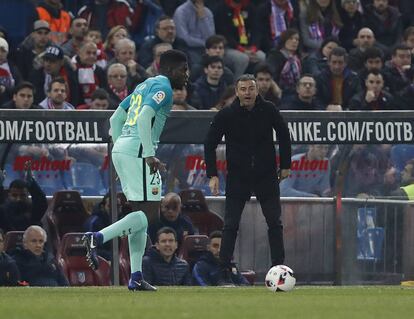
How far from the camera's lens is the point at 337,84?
21.8 m

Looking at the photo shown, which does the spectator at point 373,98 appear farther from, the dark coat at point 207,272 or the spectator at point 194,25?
the dark coat at point 207,272

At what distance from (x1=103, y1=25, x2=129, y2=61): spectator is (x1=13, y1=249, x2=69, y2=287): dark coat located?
556 centimetres

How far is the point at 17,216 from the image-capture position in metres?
17.3

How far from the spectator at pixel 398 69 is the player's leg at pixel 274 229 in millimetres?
7763

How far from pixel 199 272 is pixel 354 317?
595 cm

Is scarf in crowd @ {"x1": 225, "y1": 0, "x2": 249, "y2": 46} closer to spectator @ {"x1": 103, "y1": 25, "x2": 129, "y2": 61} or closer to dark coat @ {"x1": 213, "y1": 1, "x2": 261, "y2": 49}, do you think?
dark coat @ {"x1": 213, "y1": 1, "x2": 261, "y2": 49}

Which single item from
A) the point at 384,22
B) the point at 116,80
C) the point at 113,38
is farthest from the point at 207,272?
the point at 384,22

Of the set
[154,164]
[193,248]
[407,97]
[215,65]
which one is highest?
[215,65]

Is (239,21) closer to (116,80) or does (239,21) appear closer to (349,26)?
(349,26)

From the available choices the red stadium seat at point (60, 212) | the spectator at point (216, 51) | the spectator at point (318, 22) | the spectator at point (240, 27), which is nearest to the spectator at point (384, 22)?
the spectator at point (318, 22)

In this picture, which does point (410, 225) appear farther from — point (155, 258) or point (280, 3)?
point (280, 3)

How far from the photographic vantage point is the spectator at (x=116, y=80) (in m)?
20.2

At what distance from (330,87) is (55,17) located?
12.6 ft

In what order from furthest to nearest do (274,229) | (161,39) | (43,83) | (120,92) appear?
(161,39), (120,92), (43,83), (274,229)
